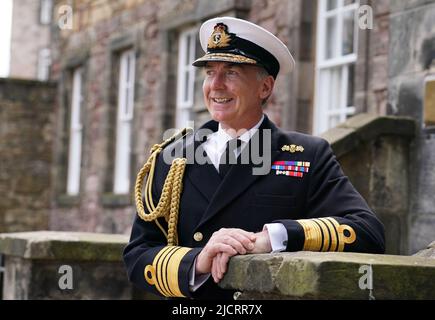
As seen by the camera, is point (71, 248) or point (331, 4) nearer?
point (71, 248)

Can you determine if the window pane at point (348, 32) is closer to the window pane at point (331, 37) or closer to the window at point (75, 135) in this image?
the window pane at point (331, 37)

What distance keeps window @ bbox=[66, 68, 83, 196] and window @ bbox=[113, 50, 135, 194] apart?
1866 millimetres

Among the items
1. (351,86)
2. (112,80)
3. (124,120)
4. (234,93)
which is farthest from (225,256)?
(112,80)

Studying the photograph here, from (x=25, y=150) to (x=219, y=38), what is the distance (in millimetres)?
14126

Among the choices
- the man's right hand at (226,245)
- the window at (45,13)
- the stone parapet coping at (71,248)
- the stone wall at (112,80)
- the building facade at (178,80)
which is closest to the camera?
the man's right hand at (226,245)

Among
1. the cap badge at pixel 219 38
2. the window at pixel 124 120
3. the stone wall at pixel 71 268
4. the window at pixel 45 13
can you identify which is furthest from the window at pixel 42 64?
the cap badge at pixel 219 38

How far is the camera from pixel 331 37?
9586 mm

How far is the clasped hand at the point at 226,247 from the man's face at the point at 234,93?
54cm

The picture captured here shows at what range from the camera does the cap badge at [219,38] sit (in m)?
4.04

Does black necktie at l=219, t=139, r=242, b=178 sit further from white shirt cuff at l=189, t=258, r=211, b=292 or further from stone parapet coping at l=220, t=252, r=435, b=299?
stone parapet coping at l=220, t=252, r=435, b=299

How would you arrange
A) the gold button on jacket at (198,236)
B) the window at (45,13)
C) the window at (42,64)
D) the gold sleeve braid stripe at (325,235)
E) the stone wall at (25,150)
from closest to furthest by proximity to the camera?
the gold sleeve braid stripe at (325,235), the gold button on jacket at (198,236), the stone wall at (25,150), the window at (45,13), the window at (42,64)

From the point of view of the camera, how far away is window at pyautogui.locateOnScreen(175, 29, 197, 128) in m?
13.0

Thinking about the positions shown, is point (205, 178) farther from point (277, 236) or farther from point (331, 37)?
point (331, 37)

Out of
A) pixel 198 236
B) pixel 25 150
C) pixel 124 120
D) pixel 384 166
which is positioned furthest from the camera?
pixel 25 150
